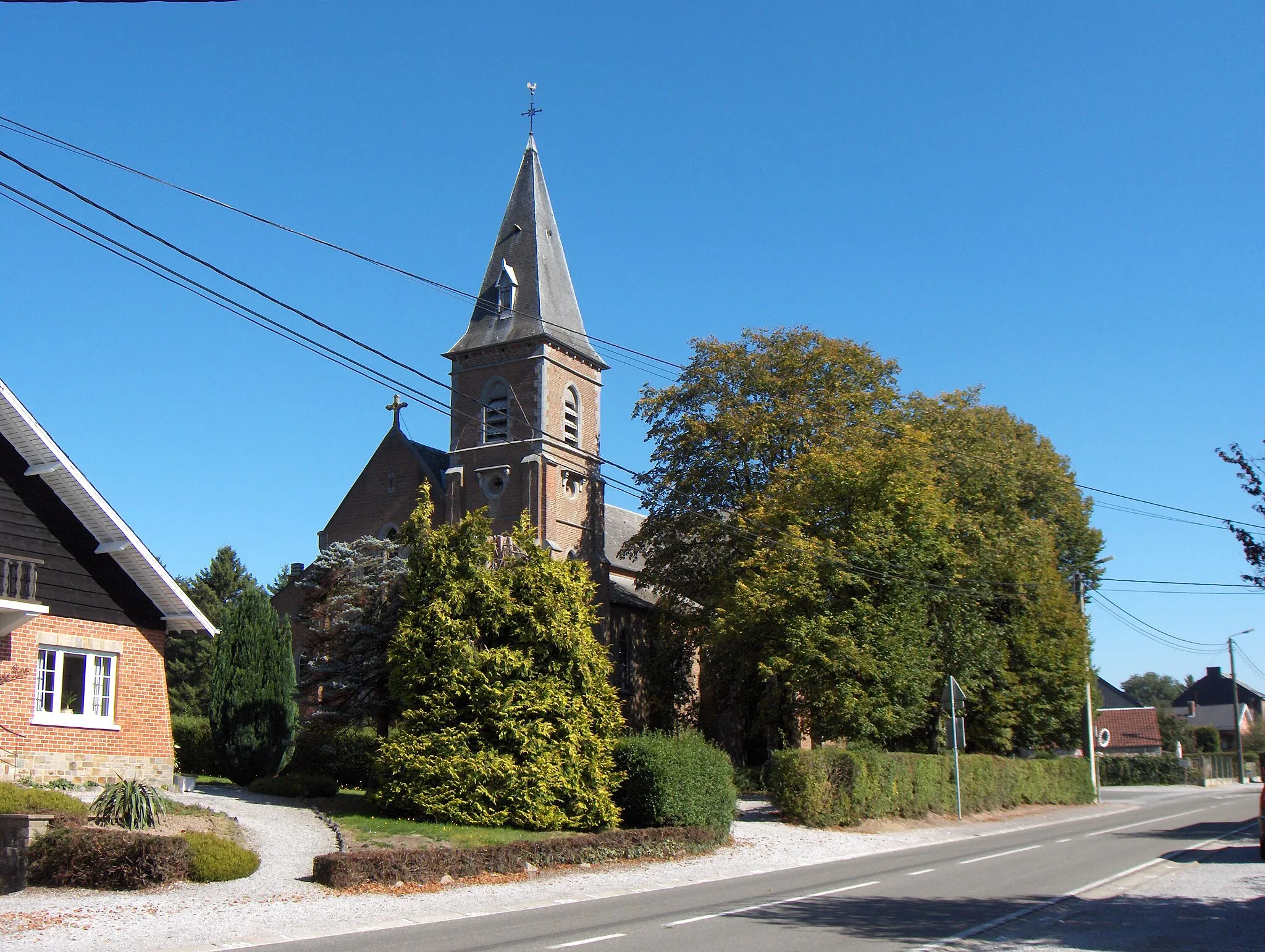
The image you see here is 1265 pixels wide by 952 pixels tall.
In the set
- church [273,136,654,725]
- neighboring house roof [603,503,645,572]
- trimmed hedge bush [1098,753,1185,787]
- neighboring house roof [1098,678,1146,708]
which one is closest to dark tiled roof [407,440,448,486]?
church [273,136,654,725]

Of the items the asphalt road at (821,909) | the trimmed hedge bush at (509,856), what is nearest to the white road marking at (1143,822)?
the asphalt road at (821,909)

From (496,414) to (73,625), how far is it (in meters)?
24.9

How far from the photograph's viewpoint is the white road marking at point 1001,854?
65.0 ft

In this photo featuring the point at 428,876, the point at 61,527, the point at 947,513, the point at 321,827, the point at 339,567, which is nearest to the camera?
the point at 428,876

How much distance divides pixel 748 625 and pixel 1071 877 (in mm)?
16298

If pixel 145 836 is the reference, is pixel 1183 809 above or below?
below

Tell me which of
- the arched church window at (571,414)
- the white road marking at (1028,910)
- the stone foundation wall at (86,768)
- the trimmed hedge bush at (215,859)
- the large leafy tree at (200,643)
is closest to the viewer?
the white road marking at (1028,910)

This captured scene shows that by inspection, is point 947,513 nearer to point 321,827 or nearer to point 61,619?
point 321,827

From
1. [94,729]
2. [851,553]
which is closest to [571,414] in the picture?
[851,553]

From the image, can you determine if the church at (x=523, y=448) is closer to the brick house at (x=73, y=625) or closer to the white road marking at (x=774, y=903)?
the brick house at (x=73, y=625)

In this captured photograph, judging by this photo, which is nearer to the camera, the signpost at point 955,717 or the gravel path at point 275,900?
the gravel path at point 275,900

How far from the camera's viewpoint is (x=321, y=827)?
1894cm

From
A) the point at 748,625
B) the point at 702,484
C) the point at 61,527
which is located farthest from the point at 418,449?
the point at 61,527

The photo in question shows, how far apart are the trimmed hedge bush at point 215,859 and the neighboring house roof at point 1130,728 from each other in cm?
7425
